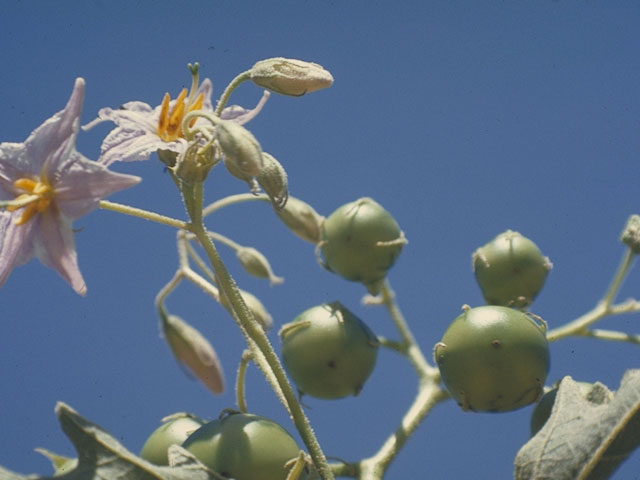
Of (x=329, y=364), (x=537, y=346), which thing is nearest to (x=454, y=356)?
(x=537, y=346)

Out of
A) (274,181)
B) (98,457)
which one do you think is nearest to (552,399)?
(274,181)

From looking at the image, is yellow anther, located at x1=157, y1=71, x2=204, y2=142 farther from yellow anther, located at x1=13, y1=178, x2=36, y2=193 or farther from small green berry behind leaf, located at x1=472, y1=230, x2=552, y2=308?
small green berry behind leaf, located at x1=472, y1=230, x2=552, y2=308

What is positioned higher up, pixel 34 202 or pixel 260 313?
pixel 34 202

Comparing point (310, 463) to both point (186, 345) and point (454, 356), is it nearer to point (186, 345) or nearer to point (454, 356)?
point (454, 356)

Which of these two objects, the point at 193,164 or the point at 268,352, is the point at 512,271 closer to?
the point at 268,352

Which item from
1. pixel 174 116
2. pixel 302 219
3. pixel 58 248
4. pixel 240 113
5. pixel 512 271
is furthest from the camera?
pixel 302 219

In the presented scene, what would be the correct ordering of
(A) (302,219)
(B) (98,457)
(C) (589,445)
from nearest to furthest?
(B) (98,457)
(C) (589,445)
(A) (302,219)
